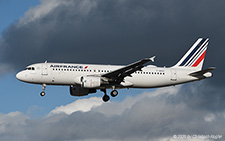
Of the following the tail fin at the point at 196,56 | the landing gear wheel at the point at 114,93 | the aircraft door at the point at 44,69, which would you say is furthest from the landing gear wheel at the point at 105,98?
the tail fin at the point at 196,56

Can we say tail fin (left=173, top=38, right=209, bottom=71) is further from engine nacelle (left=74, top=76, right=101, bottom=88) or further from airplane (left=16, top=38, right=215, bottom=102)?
engine nacelle (left=74, top=76, right=101, bottom=88)

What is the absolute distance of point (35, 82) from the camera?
6378 cm

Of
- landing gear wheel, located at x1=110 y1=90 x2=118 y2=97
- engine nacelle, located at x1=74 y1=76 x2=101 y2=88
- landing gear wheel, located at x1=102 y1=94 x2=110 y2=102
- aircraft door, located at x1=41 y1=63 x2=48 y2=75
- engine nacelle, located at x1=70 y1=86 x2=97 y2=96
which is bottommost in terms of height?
landing gear wheel, located at x1=102 y1=94 x2=110 y2=102

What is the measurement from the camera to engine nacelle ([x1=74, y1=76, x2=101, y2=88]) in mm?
62688

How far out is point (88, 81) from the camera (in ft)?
206

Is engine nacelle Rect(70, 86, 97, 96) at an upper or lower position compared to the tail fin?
lower

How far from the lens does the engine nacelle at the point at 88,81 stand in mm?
62688

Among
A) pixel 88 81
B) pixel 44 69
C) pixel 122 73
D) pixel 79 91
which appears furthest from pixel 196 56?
pixel 44 69

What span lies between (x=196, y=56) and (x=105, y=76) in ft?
55.8

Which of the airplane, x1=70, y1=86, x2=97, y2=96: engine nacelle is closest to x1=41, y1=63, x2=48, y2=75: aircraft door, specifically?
the airplane

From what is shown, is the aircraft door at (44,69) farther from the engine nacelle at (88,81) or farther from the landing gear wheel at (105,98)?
the landing gear wheel at (105,98)

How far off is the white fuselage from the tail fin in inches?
100

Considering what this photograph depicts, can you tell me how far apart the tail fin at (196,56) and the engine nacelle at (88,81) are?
1426 cm

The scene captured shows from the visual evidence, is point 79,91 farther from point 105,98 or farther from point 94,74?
point 94,74
